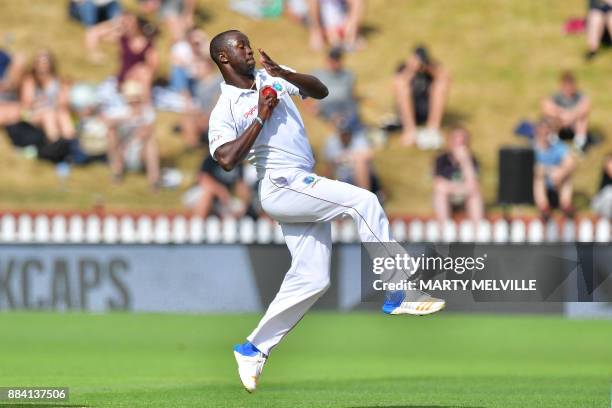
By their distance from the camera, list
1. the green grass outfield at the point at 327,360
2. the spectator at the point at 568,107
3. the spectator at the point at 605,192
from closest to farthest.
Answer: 1. the green grass outfield at the point at 327,360
2. the spectator at the point at 605,192
3. the spectator at the point at 568,107

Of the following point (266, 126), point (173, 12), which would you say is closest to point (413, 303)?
point (266, 126)

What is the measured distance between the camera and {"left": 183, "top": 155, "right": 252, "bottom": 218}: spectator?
70.2 ft

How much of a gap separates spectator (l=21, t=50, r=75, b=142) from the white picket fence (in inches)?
104

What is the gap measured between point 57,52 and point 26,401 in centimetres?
1581

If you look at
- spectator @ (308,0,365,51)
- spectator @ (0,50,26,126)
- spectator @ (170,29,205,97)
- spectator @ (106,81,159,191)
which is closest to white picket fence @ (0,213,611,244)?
spectator @ (106,81,159,191)

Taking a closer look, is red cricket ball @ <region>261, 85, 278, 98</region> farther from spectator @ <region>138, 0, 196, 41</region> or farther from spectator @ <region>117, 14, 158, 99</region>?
spectator @ <region>138, 0, 196, 41</region>

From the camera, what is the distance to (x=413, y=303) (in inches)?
363

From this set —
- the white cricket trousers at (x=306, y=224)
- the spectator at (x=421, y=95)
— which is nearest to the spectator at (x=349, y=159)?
the spectator at (x=421, y=95)

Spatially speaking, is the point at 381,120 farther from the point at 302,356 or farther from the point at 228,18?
the point at 302,356

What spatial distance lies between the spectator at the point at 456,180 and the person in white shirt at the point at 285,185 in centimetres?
1179

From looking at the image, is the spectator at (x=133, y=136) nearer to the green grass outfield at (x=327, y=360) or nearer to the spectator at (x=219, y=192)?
the spectator at (x=219, y=192)

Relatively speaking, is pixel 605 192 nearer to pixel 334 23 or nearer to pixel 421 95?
pixel 421 95

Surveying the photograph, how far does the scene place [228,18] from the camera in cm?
2636

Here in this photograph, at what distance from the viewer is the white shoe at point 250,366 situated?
9.70m
